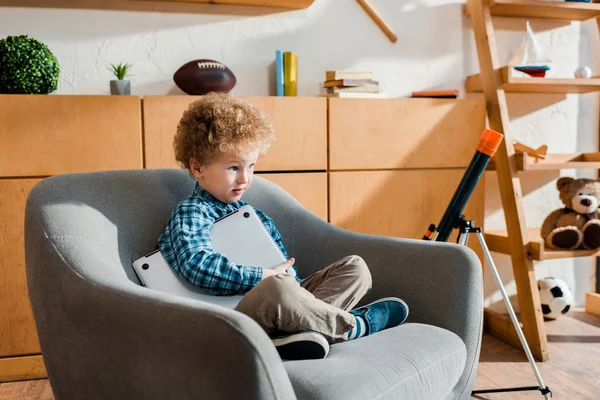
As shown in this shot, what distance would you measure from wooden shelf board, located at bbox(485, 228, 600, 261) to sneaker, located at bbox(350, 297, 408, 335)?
1.29 metres

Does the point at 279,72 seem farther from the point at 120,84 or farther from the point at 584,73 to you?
the point at 584,73

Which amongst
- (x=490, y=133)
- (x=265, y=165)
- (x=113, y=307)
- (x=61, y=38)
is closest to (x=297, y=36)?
(x=265, y=165)

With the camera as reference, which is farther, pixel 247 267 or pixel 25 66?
pixel 25 66

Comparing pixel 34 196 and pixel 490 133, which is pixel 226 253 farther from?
pixel 490 133

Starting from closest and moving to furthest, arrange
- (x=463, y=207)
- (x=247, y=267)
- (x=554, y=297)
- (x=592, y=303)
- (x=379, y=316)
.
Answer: (x=379, y=316), (x=247, y=267), (x=463, y=207), (x=554, y=297), (x=592, y=303)

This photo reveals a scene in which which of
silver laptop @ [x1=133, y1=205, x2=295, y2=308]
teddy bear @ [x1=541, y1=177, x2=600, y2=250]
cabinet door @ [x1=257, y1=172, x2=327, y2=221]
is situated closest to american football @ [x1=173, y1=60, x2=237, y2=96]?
cabinet door @ [x1=257, y1=172, x2=327, y2=221]

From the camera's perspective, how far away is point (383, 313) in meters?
1.49

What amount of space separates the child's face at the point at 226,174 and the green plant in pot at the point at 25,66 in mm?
1000

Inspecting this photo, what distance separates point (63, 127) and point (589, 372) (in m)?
2.24

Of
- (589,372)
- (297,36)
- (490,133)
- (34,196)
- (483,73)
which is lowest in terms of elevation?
(589,372)

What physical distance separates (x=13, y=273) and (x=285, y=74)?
4.64ft

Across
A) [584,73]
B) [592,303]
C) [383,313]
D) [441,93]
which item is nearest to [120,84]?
[441,93]

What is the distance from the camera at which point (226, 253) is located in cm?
163

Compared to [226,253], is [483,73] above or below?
above
